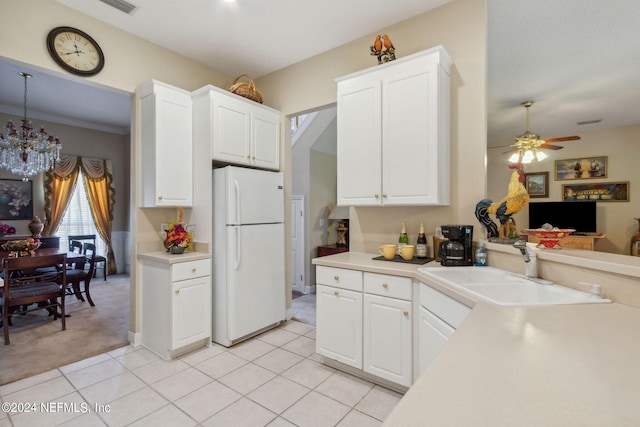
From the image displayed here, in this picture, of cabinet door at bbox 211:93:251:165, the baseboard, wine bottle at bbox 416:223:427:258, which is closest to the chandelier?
cabinet door at bbox 211:93:251:165

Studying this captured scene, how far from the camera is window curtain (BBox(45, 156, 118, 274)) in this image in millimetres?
5324

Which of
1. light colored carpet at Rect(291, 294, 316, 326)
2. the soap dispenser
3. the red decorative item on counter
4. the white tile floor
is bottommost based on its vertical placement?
the white tile floor

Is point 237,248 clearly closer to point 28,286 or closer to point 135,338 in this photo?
point 135,338

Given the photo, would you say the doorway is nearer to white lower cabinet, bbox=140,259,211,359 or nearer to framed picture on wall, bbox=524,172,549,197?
white lower cabinet, bbox=140,259,211,359

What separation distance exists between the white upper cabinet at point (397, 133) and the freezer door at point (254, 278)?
1.04 m

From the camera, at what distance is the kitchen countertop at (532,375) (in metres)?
0.51

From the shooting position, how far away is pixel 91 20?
2.62 metres

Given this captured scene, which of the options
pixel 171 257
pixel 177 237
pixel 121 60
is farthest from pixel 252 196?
pixel 121 60

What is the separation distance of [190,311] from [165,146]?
155 cm

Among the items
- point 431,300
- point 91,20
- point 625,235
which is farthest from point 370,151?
point 625,235

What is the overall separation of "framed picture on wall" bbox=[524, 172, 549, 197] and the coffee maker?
5.29 m

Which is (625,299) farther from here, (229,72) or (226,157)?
(229,72)

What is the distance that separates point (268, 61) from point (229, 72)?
1.96 feet

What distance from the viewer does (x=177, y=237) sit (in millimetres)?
2844
